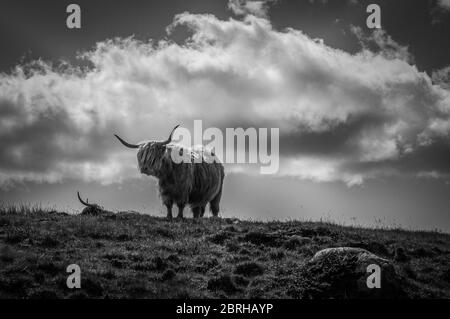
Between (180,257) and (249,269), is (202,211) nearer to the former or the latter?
(180,257)

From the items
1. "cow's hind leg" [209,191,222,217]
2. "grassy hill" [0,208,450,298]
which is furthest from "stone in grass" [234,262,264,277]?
"cow's hind leg" [209,191,222,217]

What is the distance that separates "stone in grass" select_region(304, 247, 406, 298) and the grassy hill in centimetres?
4

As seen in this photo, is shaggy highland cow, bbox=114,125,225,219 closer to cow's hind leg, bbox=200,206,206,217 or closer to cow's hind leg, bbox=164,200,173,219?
cow's hind leg, bbox=164,200,173,219

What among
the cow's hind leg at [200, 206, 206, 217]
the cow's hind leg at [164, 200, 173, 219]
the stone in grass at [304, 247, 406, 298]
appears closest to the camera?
the stone in grass at [304, 247, 406, 298]

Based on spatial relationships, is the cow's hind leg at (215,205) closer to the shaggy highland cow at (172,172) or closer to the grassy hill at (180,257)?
the shaggy highland cow at (172,172)

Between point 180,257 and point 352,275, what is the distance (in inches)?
158

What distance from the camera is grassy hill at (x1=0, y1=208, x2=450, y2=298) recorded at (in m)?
10.5

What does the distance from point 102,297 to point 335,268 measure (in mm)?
4634

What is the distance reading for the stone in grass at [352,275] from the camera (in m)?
10.7

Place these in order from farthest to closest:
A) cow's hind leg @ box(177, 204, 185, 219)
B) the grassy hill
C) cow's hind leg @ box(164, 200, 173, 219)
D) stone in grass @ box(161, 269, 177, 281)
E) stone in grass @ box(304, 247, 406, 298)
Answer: cow's hind leg @ box(177, 204, 185, 219)
cow's hind leg @ box(164, 200, 173, 219)
stone in grass @ box(161, 269, 177, 281)
stone in grass @ box(304, 247, 406, 298)
the grassy hill
